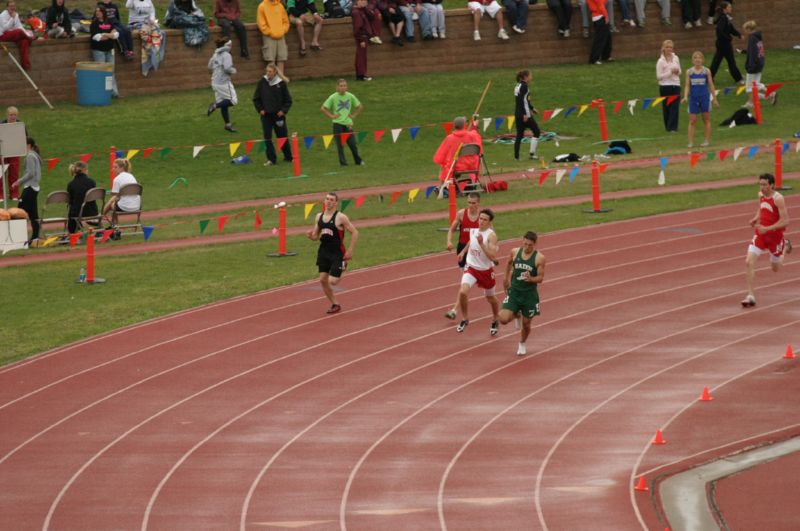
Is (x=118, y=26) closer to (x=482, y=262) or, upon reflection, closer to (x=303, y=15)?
(x=303, y=15)

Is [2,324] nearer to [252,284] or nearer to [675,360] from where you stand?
[252,284]

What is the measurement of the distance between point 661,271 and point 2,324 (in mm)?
9204

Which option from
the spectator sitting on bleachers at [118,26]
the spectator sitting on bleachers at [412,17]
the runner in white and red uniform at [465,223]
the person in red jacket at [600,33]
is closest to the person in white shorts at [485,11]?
the spectator sitting on bleachers at [412,17]

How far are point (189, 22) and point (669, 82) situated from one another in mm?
11333

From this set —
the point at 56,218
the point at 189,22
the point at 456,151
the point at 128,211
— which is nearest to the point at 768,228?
the point at 456,151

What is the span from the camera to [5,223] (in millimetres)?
23047

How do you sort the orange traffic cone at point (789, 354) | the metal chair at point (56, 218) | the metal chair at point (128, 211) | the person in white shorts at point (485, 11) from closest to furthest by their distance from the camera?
the orange traffic cone at point (789, 354) → the metal chair at point (128, 211) → the metal chair at point (56, 218) → the person in white shorts at point (485, 11)

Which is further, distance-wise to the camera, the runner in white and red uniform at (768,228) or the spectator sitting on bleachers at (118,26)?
the spectator sitting on bleachers at (118,26)

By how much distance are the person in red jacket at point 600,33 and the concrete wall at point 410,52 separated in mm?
557

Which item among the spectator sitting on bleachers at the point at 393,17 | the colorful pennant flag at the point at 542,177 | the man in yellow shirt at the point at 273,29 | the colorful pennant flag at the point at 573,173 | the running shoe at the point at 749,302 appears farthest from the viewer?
the spectator sitting on bleachers at the point at 393,17

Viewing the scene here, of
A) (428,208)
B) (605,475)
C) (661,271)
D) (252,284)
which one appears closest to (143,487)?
(605,475)

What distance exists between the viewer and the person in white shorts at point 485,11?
1444 inches

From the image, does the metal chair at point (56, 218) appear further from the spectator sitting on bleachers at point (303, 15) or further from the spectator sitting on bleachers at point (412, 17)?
the spectator sitting on bleachers at point (412, 17)

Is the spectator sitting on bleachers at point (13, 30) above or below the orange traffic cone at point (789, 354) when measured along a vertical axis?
above
